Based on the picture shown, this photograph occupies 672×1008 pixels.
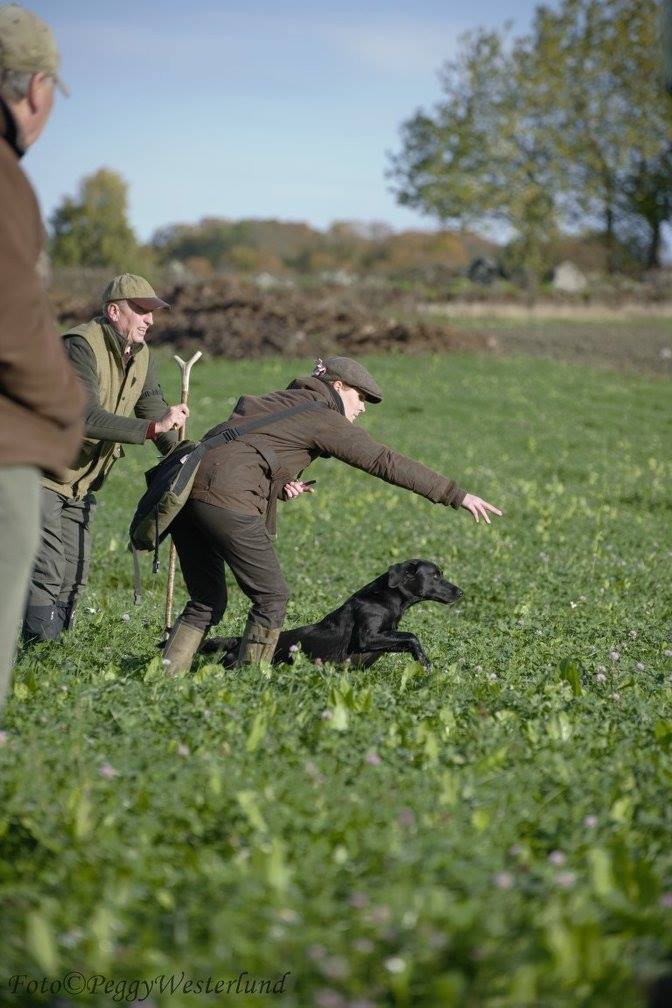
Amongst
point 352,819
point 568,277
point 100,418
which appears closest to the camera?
point 352,819

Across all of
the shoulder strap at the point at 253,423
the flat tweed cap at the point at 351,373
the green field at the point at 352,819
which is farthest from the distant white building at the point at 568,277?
the shoulder strap at the point at 253,423

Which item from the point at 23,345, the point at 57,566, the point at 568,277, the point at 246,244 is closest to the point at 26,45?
the point at 23,345

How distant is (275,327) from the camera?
34062 millimetres

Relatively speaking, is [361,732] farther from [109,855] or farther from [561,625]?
[561,625]

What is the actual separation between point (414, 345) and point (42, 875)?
105 feet

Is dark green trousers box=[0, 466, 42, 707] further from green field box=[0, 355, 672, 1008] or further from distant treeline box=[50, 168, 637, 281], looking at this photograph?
distant treeline box=[50, 168, 637, 281]

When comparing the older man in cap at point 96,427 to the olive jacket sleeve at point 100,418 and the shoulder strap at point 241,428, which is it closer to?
the olive jacket sleeve at point 100,418

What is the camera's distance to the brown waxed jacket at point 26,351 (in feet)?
13.2

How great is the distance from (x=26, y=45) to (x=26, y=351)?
118 centimetres

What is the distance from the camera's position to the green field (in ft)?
11.0

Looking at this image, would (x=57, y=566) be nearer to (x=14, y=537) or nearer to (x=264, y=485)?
(x=264, y=485)

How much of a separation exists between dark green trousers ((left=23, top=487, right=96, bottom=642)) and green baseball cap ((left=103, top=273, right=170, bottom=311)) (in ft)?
4.82

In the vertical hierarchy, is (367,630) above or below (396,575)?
below

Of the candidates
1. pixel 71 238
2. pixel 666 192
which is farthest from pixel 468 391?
pixel 71 238
